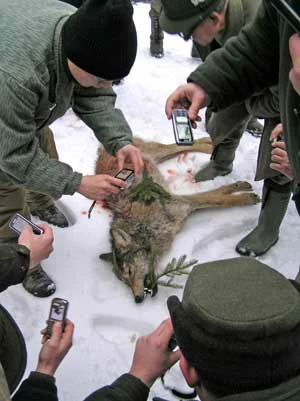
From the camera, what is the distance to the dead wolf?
318cm

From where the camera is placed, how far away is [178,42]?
21.0 feet

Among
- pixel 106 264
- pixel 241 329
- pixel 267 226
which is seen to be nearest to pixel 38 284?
pixel 106 264

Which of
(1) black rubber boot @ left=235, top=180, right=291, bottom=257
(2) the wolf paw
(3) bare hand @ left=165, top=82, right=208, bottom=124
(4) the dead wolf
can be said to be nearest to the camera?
(3) bare hand @ left=165, top=82, right=208, bottom=124

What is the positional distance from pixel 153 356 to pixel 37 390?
0.46 m

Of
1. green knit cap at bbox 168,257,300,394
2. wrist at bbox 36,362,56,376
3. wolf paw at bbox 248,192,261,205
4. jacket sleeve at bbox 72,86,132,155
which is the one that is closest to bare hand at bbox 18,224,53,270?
wrist at bbox 36,362,56,376

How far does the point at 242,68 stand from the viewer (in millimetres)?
2498

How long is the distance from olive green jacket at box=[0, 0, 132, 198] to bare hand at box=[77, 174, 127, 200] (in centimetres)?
5

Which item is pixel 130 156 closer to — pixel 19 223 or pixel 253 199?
pixel 19 223

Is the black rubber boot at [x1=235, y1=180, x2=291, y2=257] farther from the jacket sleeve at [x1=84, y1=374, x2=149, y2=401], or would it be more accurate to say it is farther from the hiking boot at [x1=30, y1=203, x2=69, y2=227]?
the jacket sleeve at [x1=84, y1=374, x2=149, y2=401]

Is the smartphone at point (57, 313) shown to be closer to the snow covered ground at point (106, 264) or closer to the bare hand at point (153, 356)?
the bare hand at point (153, 356)

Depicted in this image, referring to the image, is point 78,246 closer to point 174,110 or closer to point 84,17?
point 174,110

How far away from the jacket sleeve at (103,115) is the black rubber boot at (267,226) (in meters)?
1.11

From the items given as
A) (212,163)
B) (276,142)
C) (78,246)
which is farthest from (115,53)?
(212,163)

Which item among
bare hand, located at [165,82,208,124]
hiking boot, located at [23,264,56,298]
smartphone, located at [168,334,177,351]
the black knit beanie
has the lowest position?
hiking boot, located at [23,264,56,298]
